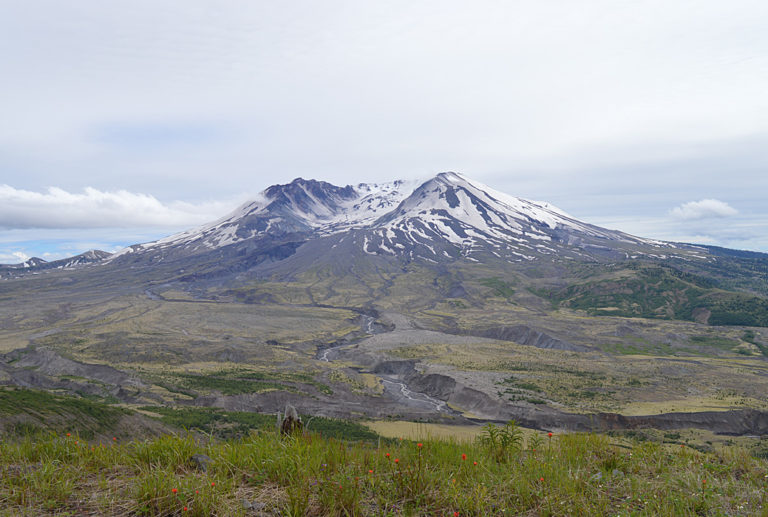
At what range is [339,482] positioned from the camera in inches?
150

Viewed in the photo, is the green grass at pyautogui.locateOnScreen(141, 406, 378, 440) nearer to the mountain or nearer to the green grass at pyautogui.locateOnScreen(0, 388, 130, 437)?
the green grass at pyautogui.locateOnScreen(0, 388, 130, 437)

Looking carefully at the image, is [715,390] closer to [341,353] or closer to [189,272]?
[341,353]

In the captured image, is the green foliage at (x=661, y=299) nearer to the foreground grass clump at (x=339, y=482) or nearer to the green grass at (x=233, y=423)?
the green grass at (x=233, y=423)

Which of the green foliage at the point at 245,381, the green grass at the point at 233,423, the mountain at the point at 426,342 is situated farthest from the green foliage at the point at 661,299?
the green grass at the point at 233,423

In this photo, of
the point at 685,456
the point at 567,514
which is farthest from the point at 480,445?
the point at 685,456

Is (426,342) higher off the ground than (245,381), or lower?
lower

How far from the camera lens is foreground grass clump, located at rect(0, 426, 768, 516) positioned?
3.52m

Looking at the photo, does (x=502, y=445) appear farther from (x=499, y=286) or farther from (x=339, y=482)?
(x=499, y=286)

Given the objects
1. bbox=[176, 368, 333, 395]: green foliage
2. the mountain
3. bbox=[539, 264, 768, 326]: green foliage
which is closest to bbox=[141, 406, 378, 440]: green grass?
the mountain

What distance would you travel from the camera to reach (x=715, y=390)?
47.8 metres

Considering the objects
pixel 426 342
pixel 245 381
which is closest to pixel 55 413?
pixel 245 381

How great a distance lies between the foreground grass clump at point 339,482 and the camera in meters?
3.52

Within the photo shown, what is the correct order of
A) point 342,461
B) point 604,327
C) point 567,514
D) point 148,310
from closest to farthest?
point 567,514, point 342,461, point 604,327, point 148,310

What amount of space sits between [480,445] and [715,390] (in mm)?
58829
